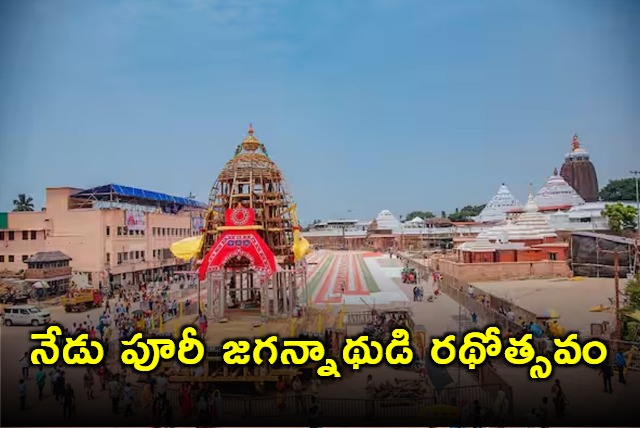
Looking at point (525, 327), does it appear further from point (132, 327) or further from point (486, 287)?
point (486, 287)

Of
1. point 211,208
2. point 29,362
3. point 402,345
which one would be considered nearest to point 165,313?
point 211,208

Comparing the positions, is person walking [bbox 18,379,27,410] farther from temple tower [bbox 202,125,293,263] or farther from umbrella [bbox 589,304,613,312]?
umbrella [bbox 589,304,613,312]

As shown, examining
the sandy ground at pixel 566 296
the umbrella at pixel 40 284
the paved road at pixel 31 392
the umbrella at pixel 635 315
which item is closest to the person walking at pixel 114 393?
the paved road at pixel 31 392

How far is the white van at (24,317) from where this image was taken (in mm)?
23641

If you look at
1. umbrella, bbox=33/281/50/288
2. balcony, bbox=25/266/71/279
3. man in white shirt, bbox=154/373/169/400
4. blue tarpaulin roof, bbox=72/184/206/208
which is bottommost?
man in white shirt, bbox=154/373/169/400

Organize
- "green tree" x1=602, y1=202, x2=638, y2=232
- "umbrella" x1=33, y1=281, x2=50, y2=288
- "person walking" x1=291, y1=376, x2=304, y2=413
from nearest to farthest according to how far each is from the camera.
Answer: "person walking" x1=291, y1=376, x2=304, y2=413
"umbrella" x1=33, y1=281, x2=50, y2=288
"green tree" x1=602, y1=202, x2=638, y2=232

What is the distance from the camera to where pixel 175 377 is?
43.6 feet

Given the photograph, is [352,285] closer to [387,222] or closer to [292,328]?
[292,328]

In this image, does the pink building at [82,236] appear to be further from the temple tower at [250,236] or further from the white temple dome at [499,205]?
the white temple dome at [499,205]

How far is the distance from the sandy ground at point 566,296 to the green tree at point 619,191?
54516mm

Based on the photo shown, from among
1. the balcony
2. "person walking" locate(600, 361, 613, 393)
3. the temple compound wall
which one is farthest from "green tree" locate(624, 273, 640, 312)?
the balcony

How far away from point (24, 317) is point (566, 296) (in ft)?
86.9

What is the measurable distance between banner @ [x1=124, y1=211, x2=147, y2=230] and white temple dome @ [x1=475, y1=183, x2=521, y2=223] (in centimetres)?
5536

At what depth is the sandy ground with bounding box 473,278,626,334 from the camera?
2211 cm
